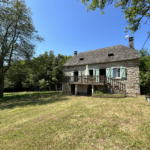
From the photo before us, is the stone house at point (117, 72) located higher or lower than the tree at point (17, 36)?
lower

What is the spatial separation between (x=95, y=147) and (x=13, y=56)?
13.7 m

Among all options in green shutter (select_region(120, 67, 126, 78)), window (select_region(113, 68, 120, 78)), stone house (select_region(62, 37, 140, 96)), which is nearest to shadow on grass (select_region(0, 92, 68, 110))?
stone house (select_region(62, 37, 140, 96))

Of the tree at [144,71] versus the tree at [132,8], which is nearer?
the tree at [132,8]

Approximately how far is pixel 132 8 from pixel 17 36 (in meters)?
13.3

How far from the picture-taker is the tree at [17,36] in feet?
35.8

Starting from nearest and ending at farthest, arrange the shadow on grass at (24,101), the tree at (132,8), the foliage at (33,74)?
1. the tree at (132,8)
2. the shadow on grass at (24,101)
3. the foliage at (33,74)

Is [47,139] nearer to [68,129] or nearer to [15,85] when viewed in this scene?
[68,129]

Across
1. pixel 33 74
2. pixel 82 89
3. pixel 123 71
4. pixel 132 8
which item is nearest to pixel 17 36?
pixel 33 74

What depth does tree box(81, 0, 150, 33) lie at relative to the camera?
415 cm

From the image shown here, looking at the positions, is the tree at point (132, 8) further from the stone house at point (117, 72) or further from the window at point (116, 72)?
the window at point (116, 72)

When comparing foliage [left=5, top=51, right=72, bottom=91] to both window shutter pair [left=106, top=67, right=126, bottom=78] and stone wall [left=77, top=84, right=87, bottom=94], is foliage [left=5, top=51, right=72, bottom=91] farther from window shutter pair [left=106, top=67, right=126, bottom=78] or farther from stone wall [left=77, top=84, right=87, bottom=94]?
window shutter pair [left=106, top=67, right=126, bottom=78]

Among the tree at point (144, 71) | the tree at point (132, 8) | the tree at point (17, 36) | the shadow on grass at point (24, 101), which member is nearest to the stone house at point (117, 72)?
the tree at point (144, 71)

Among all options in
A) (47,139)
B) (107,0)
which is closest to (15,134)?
(47,139)

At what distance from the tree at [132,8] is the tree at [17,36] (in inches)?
409
